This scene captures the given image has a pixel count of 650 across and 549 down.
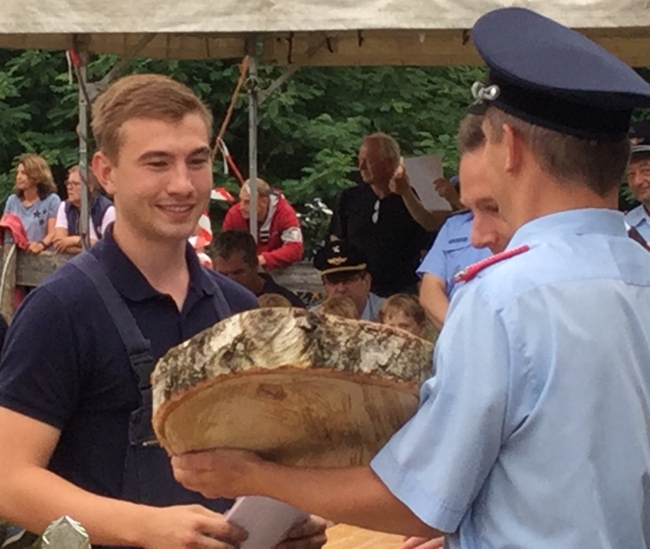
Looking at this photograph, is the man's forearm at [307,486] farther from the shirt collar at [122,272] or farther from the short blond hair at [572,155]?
the shirt collar at [122,272]

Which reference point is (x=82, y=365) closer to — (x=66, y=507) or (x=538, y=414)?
(x=66, y=507)

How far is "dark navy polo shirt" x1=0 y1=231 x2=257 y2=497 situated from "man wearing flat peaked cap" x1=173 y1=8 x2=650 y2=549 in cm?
47

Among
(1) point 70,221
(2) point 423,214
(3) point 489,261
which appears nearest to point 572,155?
(3) point 489,261

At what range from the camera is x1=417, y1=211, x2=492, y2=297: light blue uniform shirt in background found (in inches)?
198

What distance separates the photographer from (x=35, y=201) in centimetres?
954

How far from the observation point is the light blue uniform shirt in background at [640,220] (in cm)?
515

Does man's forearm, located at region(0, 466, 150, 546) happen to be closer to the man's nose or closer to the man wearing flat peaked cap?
the man wearing flat peaked cap

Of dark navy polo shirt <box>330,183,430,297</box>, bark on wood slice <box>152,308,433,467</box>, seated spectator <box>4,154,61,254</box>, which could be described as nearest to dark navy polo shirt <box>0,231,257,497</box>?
bark on wood slice <box>152,308,433,467</box>

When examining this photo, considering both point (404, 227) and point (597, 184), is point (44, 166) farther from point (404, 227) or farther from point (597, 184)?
point (597, 184)

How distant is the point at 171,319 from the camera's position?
2186mm

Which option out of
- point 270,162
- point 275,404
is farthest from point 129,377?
point 270,162

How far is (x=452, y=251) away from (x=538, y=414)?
3650 millimetres

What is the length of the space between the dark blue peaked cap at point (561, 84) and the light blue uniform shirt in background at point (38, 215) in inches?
318

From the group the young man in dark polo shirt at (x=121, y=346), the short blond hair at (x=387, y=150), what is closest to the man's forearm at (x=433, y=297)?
the short blond hair at (x=387, y=150)
